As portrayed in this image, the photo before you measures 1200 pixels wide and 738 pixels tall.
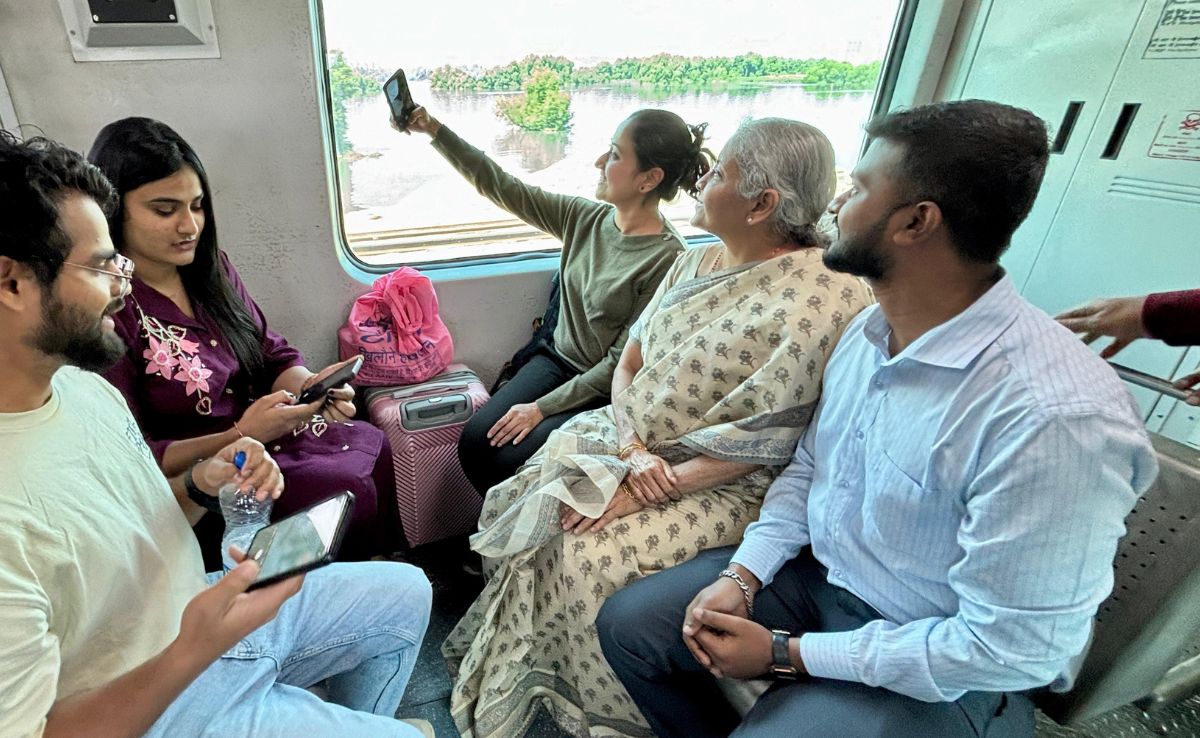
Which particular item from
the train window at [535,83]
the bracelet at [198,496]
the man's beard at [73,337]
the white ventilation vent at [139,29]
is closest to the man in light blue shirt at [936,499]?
the bracelet at [198,496]

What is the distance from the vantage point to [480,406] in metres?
2.07

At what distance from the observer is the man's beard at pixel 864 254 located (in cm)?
104

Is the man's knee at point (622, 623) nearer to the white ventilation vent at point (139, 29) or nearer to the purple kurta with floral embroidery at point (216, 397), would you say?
the purple kurta with floral embroidery at point (216, 397)

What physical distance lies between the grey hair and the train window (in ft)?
2.74

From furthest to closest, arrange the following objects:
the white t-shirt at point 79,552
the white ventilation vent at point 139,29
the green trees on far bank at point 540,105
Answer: the green trees on far bank at point 540,105 → the white ventilation vent at point 139,29 → the white t-shirt at point 79,552

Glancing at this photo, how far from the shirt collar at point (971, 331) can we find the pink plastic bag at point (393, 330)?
1.60 m

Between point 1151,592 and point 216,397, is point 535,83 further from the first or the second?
point 1151,592

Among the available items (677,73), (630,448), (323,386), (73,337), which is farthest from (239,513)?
(677,73)

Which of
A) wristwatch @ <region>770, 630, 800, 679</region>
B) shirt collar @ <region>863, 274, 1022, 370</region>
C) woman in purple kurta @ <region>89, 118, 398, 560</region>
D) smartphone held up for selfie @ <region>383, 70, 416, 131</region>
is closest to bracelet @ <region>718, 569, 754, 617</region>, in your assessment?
wristwatch @ <region>770, 630, 800, 679</region>

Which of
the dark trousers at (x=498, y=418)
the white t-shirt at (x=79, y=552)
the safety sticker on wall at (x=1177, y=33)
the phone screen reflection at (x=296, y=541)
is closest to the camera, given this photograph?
the white t-shirt at (x=79, y=552)

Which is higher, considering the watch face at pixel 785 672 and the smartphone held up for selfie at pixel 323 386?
the smartphone held up for selfie at pixel 323 386

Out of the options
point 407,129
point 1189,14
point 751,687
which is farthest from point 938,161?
point 407,129

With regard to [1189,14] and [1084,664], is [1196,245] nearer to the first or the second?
[1189,14]

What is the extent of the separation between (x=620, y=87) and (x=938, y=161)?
1605mm
